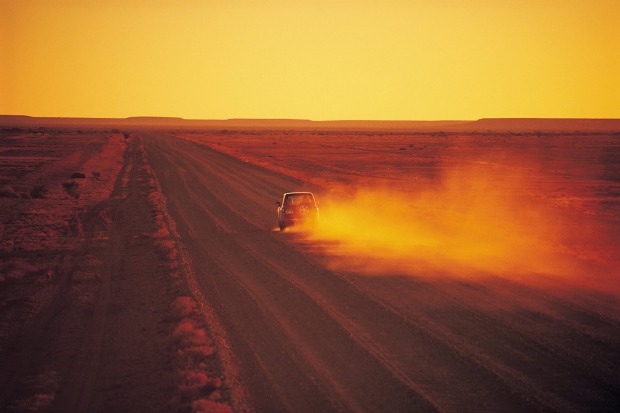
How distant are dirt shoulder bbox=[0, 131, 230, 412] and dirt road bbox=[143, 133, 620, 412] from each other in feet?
1.95

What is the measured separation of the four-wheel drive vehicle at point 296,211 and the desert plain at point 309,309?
1.61ft

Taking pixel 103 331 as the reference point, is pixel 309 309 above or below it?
above

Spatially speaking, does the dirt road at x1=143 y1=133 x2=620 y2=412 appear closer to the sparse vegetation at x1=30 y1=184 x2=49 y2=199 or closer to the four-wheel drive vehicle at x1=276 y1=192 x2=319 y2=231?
the four-wheel drive vehicle at x1=276 y1=192 x2=319 y2=231

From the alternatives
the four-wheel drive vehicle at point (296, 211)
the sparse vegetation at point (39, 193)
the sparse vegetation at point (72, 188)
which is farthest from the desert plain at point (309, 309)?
the sparse vegetation at point (72, 188)

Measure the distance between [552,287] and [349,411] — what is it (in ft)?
28.3

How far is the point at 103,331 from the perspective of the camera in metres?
12.1

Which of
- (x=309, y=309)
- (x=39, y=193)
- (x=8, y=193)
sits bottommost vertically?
(x=8, y=193)

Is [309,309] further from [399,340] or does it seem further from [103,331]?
[103,331]

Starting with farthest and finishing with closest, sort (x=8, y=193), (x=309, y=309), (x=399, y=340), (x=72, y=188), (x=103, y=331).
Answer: (x=72, y=188)
(x=8, y=193)
(x=309, y=309)
(x=103, y=331)
(x=399, y=340)

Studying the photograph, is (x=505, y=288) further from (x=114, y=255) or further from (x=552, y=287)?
(x=114, y=255)

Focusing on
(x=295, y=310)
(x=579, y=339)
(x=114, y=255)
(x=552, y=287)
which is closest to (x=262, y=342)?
(x=295, y=310)

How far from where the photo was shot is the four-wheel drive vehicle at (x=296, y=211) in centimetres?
2430

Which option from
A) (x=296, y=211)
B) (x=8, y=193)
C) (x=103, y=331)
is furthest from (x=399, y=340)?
(x=8, y=193)

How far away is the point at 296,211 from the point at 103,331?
1291 centimetres
